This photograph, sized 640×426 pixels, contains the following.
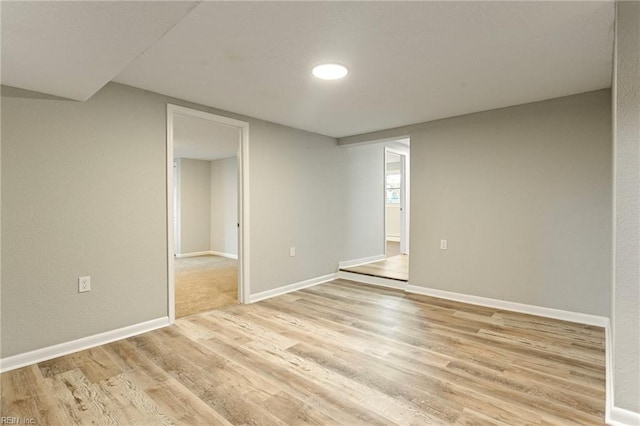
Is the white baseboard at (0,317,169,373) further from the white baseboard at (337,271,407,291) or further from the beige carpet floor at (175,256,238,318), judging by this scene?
the white baseboard at (337,271,407,291)

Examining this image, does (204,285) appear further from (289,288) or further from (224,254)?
(224,254)

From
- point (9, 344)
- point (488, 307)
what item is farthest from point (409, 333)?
point (9, 344)

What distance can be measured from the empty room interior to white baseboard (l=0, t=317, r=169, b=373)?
14 mm

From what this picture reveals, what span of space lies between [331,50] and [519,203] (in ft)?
8.50

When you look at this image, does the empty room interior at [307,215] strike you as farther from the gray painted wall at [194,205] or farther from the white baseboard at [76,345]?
the gray painted wall at [194,205]

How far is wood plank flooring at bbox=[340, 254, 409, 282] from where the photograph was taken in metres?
4.68

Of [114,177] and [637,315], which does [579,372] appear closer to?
[637,315]

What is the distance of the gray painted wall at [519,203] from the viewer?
10.0ft

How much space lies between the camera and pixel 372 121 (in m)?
4.07

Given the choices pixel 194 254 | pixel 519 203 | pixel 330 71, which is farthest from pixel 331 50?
pixel 194 254

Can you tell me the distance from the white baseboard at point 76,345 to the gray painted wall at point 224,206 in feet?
13.9

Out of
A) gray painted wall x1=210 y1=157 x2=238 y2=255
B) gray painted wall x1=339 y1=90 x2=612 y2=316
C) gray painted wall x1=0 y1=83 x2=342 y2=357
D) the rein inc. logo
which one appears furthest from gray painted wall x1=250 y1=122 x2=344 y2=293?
gray painted wall x1=210 y1=157 x2=238 y2=255

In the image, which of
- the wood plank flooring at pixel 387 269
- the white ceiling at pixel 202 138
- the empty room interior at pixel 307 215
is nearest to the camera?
the empty room interior at pixel 307 215

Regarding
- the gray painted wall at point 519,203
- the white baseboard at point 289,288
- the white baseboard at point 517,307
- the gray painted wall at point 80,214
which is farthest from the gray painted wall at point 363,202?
the gray painted wall at point 80,214
